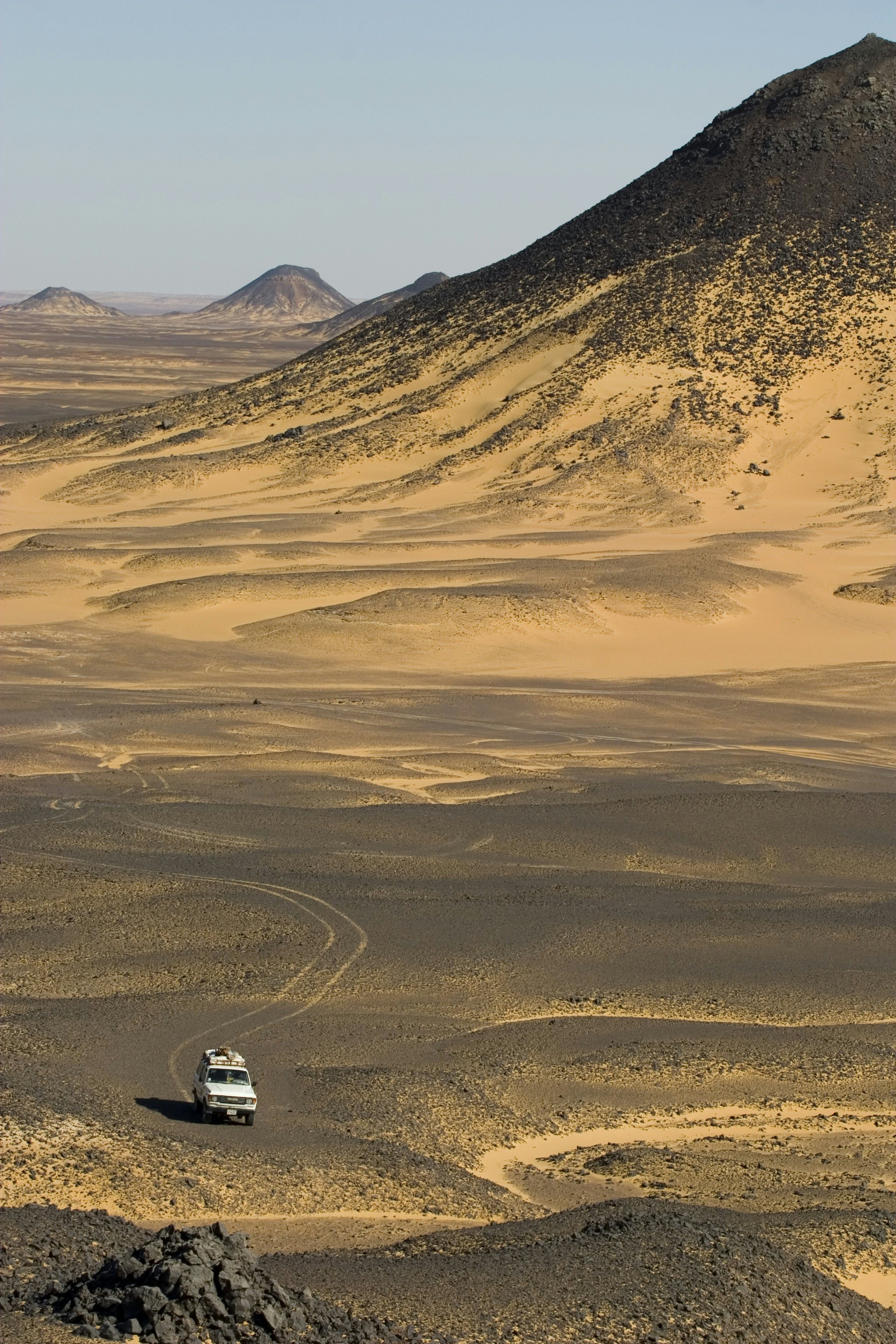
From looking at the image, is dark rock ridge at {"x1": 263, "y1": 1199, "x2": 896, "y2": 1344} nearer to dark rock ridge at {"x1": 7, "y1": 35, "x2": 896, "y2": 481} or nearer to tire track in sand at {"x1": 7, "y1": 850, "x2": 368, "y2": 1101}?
tire track in sand at {"x1": 7, "y1": 850, "x2": 368, "y2": 1101}

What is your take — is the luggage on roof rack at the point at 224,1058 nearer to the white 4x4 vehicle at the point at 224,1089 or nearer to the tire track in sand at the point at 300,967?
the white 4x4 vehicle at the point at 224,1089

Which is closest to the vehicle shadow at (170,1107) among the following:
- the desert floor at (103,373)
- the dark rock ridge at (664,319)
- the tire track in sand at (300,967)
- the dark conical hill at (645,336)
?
the tire track in sand at (300,967)

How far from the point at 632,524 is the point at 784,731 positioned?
26.6 m

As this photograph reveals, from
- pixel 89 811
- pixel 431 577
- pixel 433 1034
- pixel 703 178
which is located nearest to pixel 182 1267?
pixel 433 1034

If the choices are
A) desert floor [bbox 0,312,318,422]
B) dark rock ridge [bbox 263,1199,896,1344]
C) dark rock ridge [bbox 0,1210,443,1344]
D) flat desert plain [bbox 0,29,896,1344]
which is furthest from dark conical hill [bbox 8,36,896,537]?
dark rock ridge [bbox 0,1210,443,1344]

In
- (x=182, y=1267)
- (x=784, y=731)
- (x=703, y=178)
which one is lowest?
(x=784, y=731)

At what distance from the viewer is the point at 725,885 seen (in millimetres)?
20625

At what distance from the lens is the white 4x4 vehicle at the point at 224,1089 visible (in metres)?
12.9

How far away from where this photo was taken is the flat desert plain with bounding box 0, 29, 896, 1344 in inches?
444

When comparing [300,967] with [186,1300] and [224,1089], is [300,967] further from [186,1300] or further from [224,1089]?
[186,1300]

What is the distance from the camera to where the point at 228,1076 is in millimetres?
13125

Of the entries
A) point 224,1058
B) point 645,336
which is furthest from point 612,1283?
point 645,336

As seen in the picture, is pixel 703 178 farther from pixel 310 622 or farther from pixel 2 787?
pixel 2 787

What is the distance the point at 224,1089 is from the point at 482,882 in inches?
297
